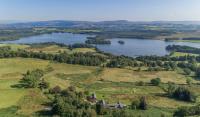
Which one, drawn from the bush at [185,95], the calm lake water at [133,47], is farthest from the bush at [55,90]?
the calm lake water at [133,47]

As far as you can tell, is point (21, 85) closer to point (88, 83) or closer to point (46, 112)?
point (88, 83)

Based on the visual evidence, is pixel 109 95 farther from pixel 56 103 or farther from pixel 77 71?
pixel 77 71

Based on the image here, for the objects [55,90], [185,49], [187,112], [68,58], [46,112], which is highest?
[68,58]

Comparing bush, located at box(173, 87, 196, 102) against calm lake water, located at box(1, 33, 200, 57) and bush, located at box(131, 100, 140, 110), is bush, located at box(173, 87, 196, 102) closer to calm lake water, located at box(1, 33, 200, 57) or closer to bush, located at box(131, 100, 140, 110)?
bush, located at box(131, 100, 140, 110)

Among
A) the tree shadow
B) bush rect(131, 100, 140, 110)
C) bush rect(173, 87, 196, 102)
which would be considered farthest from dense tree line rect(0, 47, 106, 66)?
the tree shadow

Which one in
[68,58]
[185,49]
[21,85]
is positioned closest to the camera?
[21,85]

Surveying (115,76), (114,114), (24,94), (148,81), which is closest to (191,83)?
(148,81)

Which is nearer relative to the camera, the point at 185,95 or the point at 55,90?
the point at 185,95

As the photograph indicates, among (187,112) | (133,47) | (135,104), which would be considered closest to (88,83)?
(135,104)

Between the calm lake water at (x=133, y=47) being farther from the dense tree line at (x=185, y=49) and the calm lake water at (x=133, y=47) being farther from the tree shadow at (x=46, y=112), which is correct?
the tree shadow at (x=46, y=112)
